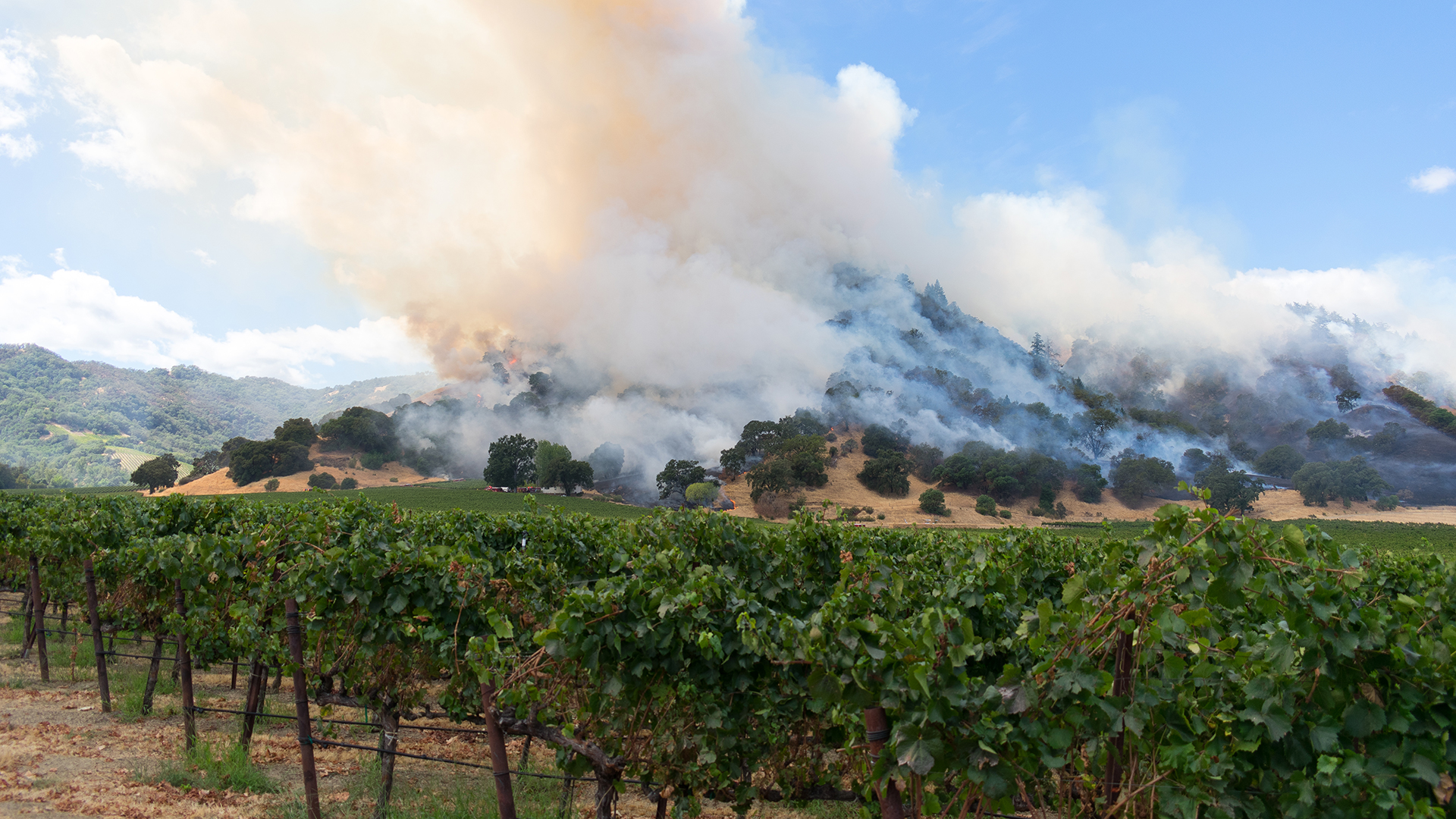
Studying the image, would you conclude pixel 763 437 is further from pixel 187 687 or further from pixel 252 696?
pixel 187 687

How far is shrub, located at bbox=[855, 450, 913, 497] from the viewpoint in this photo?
109m

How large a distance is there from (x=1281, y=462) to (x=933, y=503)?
82.7 meters

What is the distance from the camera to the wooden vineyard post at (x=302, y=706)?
6750mm

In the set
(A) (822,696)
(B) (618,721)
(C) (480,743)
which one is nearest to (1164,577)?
(A) (822,696)

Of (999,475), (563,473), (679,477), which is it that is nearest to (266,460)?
(563,473)

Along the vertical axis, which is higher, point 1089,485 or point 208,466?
point 1089,485

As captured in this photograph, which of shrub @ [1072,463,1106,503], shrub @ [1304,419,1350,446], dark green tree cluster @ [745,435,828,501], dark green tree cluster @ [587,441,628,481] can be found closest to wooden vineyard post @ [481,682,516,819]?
dark green tree cluster @ [745,435,828,501]

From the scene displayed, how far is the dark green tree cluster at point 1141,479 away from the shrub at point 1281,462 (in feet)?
107

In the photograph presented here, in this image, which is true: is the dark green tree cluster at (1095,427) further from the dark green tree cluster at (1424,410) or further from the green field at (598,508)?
the dark green tree cluster at (1424,410)

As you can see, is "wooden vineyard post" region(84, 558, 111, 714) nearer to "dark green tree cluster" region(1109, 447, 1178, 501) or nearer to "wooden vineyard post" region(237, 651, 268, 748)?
"wooden vineyard post" region(237, 651, 268, 748)

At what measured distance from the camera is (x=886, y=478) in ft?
360

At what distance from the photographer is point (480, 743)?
35.3 ft

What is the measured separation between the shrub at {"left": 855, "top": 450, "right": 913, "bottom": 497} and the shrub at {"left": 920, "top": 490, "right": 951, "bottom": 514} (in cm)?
569

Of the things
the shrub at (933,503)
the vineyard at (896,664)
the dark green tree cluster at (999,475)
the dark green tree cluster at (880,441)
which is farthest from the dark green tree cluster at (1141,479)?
the vineyard at (896,664)
